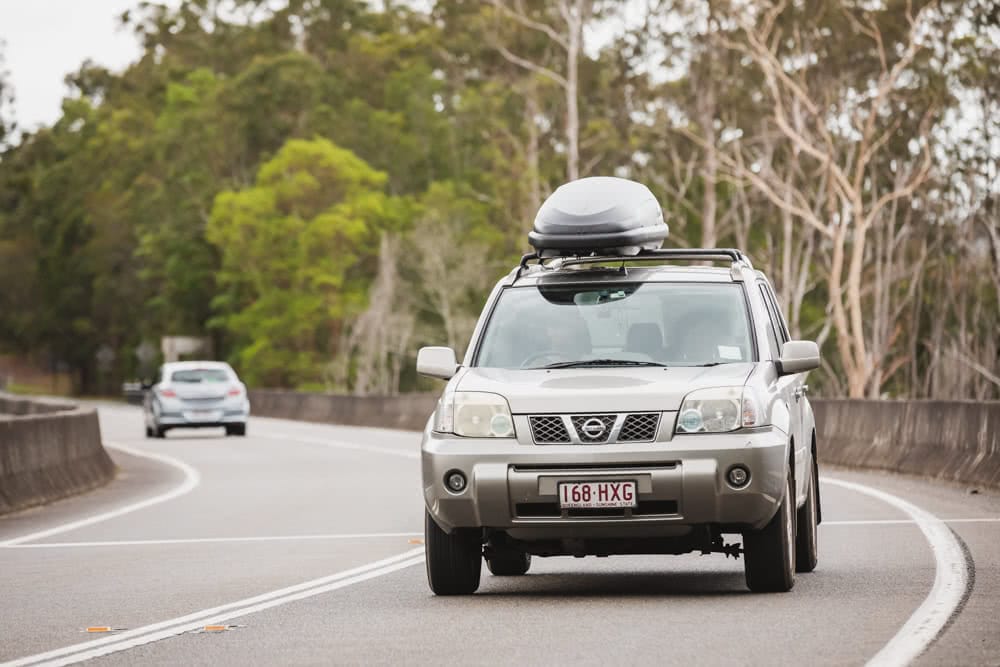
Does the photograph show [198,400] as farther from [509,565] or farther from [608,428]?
[608,428]

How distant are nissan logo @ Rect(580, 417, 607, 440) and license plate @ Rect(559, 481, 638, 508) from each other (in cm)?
26

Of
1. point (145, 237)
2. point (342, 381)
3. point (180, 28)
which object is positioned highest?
point (180, 28)

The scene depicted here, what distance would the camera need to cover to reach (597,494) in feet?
33.9

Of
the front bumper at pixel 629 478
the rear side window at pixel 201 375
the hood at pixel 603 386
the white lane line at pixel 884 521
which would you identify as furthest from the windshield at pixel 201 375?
the front bumper at pixel 629 478

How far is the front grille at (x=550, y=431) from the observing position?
1050 cm

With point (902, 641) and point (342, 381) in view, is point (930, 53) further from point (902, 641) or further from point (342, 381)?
point (902, 641)

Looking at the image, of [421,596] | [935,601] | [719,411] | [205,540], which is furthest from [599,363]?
[205,540]

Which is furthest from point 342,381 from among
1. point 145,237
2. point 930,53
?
point 930,53

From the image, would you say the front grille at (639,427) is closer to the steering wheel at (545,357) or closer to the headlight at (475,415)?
the headlight at (475,415)

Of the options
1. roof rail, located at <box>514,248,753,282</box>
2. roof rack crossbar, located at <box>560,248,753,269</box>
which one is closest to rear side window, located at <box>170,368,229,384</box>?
roof rail, located at <box>514,248,753,282</box>

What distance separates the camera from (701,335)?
1129 centimetres

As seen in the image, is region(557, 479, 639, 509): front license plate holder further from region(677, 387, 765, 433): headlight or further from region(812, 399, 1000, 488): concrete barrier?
region(812, 399, 1000, 488): concrete barrier

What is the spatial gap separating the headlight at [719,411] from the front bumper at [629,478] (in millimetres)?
56

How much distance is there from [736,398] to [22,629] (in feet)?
12.1
